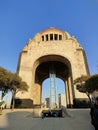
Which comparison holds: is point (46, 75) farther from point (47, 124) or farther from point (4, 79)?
point (47, 124)

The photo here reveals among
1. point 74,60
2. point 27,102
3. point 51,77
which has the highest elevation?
point 74,60

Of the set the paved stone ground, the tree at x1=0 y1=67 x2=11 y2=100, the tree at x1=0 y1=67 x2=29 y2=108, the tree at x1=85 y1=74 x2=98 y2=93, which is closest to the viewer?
the paved stone ground

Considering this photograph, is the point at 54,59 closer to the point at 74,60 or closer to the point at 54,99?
the point at 74,60

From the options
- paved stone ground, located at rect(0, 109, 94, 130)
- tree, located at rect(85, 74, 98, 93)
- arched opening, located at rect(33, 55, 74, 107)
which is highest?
arched opening, located at rect(33, 55, 74, 107)

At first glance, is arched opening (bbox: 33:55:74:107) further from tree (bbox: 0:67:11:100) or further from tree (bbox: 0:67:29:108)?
tree (bbox: 0:67:11:100)

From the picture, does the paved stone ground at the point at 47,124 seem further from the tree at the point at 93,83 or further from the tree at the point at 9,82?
the tree at the point at 9,82

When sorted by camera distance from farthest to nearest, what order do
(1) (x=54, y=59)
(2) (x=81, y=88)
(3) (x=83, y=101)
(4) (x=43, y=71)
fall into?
(4) (x=43, y=71) < (1) (x=54, y=59) < (3) (x=83, y=101) < (2) (x=81, y=88)

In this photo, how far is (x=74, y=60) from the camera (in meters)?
27.3

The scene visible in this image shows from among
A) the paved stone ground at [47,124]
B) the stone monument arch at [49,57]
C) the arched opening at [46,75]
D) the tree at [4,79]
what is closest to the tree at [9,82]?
the tree at [4,79]

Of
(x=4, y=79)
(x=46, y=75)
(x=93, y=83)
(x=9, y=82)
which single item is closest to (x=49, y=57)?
(x=46, y=75)

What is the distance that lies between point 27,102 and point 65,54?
10.3 m

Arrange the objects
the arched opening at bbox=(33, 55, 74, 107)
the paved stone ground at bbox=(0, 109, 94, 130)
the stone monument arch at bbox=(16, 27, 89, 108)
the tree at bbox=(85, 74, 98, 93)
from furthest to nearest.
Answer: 1. the arched opening at bbox=(33, 55, 74, 107)
2. the stone monument arch at bbox=(16, 27, 89, 108)
3. the tree at bbox=(85, 74, 98, 93)
4. the paved stone ground at bbox=(0, 109, 94, 130)

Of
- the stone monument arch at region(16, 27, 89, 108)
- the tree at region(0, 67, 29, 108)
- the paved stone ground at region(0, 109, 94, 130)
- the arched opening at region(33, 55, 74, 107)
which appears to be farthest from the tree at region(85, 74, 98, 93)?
the arched opening at region(33, 55, 74, 107)

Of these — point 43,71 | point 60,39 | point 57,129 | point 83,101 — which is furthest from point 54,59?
point 57,129
